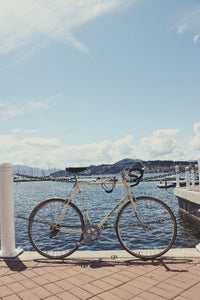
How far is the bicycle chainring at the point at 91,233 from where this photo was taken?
4074mm

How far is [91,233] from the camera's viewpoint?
4082 millimetres

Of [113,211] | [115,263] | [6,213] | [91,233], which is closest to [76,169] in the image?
[113,211]

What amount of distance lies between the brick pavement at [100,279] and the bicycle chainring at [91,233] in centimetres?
30

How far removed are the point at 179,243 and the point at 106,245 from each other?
118 inches

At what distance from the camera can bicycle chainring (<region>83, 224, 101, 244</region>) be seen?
407cm

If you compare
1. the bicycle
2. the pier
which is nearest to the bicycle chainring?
the bicycle

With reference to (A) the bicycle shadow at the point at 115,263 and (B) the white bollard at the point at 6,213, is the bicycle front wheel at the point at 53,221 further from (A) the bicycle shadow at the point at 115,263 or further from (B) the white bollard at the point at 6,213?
(B) the white bollard at the point at 6,213

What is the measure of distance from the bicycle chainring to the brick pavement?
12.0 inches

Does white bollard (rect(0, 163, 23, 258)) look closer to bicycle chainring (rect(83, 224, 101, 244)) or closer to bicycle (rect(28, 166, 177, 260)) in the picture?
bicycle (rect(28, 166, 177, 260))

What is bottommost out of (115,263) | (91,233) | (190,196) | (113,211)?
(190,196)

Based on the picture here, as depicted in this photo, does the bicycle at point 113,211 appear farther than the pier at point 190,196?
No

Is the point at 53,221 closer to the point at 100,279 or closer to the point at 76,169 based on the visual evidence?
the point at 76,169

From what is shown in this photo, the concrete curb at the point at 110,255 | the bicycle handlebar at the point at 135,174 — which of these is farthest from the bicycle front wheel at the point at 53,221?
the bicycle handlebar at the point at 135,174

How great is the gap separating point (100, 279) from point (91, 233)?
0.83 metres
